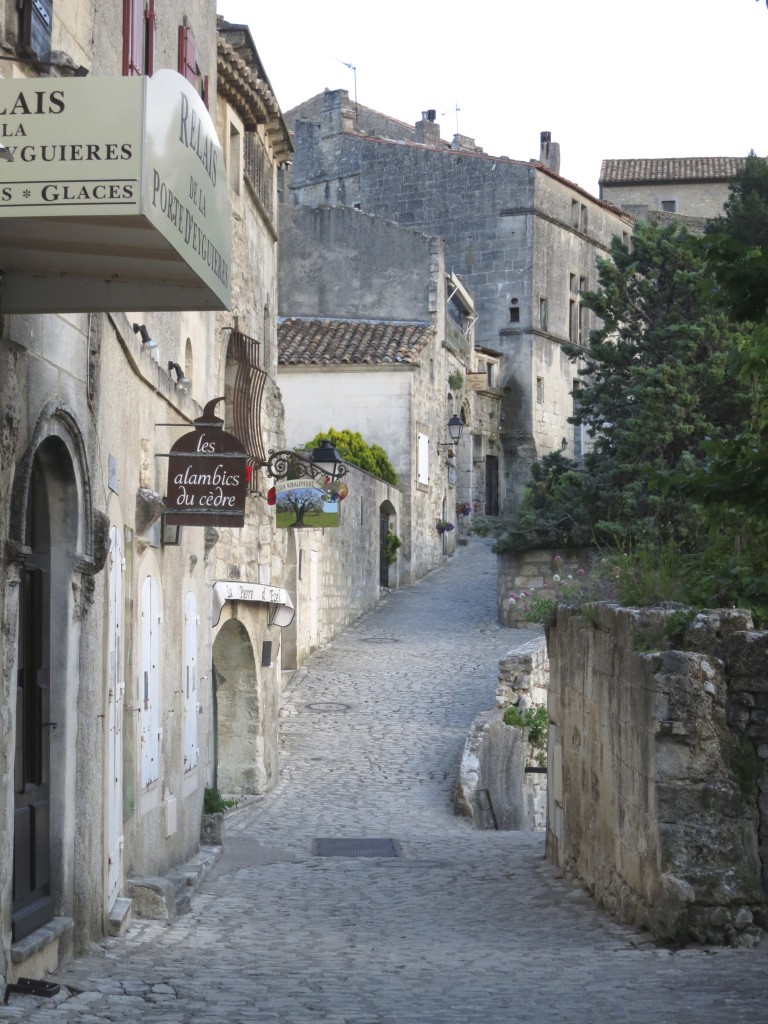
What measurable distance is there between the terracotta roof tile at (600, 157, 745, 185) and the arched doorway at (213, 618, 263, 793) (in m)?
46.2

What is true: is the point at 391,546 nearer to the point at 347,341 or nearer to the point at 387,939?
the point at 347,341

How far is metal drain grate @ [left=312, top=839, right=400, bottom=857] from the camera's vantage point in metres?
14.2

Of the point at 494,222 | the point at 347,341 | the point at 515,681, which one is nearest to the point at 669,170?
the point at 494,222

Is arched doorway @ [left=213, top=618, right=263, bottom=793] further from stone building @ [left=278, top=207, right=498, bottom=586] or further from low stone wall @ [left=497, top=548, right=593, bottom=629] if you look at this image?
stone building @ [left=278, top=207, right=498, bottom=586]

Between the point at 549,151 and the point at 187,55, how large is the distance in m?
48.9

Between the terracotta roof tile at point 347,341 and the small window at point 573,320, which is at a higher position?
the small window at point 573,320

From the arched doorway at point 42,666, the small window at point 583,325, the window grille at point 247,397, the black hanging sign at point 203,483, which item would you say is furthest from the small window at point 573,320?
the arched doorway at point 42,666

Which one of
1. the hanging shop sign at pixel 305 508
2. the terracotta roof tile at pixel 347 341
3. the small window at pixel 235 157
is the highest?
the terracotta roof tile at pixel 347 341

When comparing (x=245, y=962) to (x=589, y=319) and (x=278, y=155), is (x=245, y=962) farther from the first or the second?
(x=589, y=319)

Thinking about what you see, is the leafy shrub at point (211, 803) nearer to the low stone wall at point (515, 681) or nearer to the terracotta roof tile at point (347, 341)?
the low stone wall at point (515, 681)

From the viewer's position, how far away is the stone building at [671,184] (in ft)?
197

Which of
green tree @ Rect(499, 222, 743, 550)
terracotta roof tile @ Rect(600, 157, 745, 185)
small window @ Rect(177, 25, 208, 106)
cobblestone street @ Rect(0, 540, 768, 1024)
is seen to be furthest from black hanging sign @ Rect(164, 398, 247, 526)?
terracotta roof tile @ Rect(600, 157, 745, 185)

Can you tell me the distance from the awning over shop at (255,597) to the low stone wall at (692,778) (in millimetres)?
6518

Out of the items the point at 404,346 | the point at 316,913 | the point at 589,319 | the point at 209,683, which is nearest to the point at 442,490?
the point at 404,346
